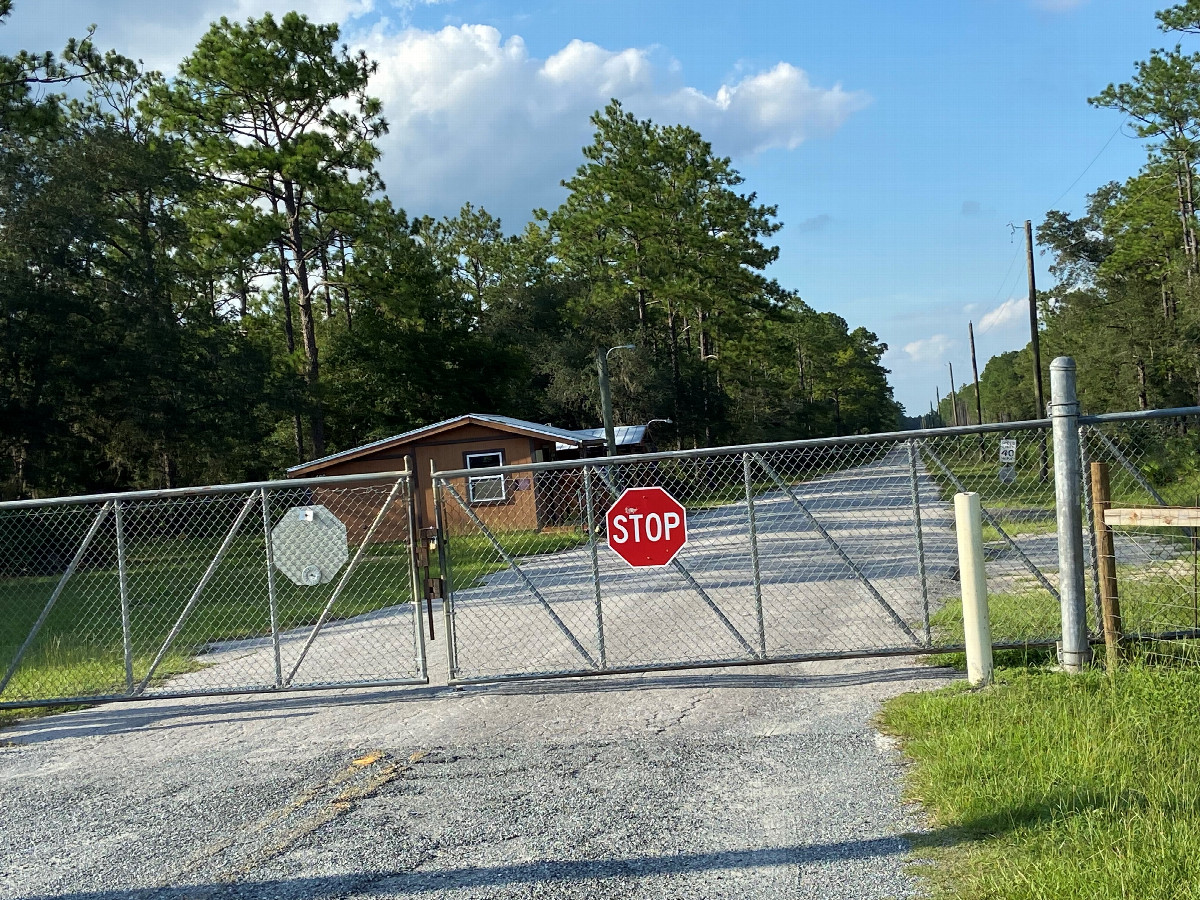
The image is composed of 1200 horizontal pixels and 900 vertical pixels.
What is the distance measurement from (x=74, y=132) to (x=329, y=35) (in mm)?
10716

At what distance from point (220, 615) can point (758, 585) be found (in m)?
10.4

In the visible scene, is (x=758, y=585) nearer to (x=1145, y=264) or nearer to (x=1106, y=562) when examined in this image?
(x=1106, y=562)

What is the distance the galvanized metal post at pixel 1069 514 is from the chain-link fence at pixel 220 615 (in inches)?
190

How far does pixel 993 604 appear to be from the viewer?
29.2 feet

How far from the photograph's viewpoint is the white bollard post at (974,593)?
6207 millimetres

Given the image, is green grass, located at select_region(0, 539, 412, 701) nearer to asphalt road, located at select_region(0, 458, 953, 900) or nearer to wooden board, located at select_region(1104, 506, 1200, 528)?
asphalt road, located at select_region(0, 458, 953, 900)

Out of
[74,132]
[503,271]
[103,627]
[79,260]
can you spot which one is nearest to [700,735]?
[103,627]

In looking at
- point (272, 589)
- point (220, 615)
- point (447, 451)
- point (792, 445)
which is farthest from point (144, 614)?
point (447, 451)

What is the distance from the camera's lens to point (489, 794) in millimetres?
5160

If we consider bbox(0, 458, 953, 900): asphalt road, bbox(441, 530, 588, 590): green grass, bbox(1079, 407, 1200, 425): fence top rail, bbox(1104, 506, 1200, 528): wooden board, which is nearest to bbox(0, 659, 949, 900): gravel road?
bbox(0, 458, 953, 900): asphalt road

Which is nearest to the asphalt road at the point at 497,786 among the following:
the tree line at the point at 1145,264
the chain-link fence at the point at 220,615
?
the chain-link fence at the point at 220,615

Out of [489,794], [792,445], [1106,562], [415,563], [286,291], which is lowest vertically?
[489,794]

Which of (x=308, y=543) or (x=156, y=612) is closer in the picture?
(x=308, y=543)

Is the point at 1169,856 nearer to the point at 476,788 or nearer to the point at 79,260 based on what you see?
the point at 476,788
